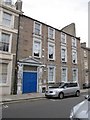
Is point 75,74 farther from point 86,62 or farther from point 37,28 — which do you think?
point 37,28

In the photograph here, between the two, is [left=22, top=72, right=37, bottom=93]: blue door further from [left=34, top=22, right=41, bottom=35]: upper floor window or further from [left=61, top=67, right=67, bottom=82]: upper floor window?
[left=61, top=67, right=67, bottom=82]: upper floor window

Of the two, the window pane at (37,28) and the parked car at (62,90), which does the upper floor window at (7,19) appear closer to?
the window pane at (37,28)

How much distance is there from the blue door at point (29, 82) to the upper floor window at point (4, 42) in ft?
12.2

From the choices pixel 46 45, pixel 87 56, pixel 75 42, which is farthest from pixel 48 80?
pixel 87 56

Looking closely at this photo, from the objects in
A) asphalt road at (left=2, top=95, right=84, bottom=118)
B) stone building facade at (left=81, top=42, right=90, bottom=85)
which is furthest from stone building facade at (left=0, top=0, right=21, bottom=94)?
stone building facade at (left=81, top=42, right=90, bottom=85)

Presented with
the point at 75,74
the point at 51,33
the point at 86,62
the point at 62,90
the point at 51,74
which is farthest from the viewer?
the point at 86,62

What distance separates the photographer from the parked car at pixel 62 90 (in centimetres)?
1820

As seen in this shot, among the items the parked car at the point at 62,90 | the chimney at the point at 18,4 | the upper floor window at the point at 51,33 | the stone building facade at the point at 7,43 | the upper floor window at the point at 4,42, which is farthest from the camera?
the upper floor window at the point at 51,33

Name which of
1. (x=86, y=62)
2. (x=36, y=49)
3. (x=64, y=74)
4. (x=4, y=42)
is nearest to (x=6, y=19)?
(x=4, y=42)

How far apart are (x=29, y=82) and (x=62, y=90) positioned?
17.2 feet

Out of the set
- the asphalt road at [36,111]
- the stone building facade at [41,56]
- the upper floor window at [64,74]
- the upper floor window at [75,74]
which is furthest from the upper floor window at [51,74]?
the asphalt road at [36,111]

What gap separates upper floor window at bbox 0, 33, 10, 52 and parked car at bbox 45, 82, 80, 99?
6277 mm

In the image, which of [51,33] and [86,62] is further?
[86,62]

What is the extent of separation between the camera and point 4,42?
2028cm
